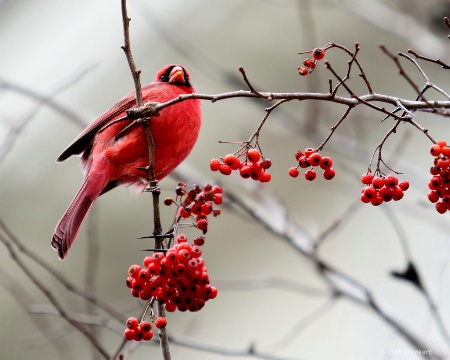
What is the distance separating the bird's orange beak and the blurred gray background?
1.72 m

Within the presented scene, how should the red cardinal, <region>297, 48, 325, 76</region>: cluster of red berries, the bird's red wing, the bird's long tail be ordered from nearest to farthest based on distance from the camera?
<region>297, 48, 325, 76</region>: cluster of red berries < the bird's long tail < the red cardinal < the bird's red wing

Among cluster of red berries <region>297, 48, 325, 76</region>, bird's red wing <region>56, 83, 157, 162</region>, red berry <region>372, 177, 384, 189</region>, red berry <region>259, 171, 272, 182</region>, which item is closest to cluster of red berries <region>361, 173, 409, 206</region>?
red berry <region>372, 177, 384, 189</region>

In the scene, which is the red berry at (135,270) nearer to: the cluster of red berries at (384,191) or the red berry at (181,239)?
the red berry at (181,239)

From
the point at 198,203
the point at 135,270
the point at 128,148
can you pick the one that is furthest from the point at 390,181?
the point at 128,148

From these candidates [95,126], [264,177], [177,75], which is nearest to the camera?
[264,177]

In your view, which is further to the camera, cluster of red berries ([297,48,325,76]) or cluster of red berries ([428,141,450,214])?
cluster of red berries ([297,48,325,76])

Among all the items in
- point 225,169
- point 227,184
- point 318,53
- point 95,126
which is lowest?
point 225,169

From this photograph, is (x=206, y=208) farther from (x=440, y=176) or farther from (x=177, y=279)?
(x=440, y=176)

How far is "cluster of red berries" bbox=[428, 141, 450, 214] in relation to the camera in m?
1.94

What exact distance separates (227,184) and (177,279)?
384cm

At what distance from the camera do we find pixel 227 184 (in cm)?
591

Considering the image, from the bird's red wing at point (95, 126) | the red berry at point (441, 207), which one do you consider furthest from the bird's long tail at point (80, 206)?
the red berry at point (441, 207)

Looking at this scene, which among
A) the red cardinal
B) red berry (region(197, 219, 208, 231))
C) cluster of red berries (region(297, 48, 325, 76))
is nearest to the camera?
cluster of red berries (region(297, 48, 325, 76))

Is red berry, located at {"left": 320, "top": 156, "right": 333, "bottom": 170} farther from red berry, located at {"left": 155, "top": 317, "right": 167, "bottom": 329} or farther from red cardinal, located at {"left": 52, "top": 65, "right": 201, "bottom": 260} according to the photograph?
red cardinal, located at {"left": 52, "top": 65, "right": 201, "bottom": 260}
